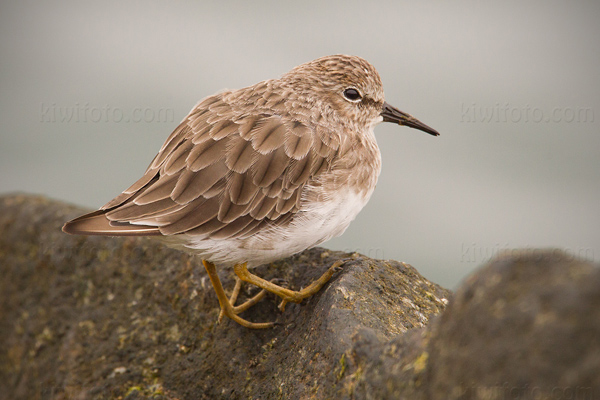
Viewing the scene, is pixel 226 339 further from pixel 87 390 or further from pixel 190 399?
pixel 87 390

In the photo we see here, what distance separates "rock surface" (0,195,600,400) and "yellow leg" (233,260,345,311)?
0.07 m

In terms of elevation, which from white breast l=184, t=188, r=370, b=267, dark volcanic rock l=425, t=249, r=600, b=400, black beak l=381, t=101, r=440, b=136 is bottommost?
white breast l=184, t=188, r=370, b=267

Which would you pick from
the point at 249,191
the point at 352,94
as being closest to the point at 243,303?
the point at 249,191

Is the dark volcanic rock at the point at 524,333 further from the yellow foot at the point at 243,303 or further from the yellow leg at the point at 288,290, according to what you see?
the yellow foot at the point at 243,303

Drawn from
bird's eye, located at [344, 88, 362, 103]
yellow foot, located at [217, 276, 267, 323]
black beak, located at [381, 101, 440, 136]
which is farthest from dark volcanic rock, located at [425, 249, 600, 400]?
black beak, located at [381, 101, 440, 136]

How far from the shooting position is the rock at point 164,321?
13.5ft

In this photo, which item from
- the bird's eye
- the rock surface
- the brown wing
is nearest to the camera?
the rock surface

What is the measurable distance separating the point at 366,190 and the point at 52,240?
3544mm

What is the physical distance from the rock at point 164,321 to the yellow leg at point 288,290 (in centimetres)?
7

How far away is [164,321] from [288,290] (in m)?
1.34

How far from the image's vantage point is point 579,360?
214 cm

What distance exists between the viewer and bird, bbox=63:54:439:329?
4.59 metres

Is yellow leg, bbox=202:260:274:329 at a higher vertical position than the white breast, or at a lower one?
lower

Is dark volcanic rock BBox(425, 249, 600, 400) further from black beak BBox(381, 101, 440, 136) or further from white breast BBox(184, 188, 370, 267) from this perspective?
black beak BBox(381, 101, 440, 136)
